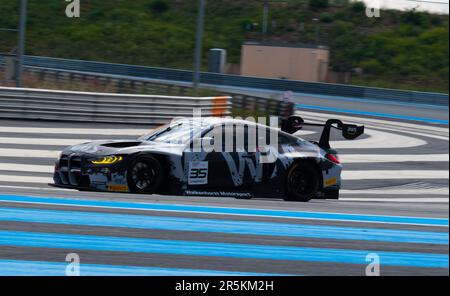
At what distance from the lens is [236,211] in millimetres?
9898

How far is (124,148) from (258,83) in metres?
35.1

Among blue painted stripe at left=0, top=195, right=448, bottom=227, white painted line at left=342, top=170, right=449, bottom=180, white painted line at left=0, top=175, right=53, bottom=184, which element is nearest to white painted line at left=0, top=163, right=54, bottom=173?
white painted line at left=0, top=175, right=53, bottom=184

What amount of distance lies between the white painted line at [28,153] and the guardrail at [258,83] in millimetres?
24680

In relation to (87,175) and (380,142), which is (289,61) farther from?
(87,175)

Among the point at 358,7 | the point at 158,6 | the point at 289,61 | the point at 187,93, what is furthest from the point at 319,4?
the point at 187,93

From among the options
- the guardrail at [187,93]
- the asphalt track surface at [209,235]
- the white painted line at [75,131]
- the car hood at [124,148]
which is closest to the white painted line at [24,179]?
the asphalt track surface at [209,235]

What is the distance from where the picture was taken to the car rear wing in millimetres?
11805

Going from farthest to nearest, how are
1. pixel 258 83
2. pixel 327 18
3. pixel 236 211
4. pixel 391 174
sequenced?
pixel 327 18
pixel 258 83
pixel 391 174
pixel 236 211

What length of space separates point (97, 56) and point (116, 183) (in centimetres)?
5077

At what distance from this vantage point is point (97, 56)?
200 ft

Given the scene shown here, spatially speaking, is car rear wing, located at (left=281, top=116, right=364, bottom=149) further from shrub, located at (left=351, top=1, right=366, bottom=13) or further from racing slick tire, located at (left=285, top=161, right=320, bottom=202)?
shrub, located at (left=351, top=1, right=366, bottom=13)

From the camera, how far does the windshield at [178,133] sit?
1191 centimetres
